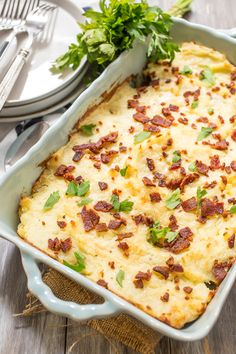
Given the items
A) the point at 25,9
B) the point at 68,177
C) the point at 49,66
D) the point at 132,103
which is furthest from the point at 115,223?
the point at 25,9

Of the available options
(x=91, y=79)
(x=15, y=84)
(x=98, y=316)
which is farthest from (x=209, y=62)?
(x=98, y=316)

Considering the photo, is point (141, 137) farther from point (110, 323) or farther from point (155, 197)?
point (110, 323)

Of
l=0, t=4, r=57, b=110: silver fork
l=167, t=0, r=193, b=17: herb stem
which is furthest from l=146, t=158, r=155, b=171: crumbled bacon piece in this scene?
→ l=167, t=0, r=193, b=17: herb stem

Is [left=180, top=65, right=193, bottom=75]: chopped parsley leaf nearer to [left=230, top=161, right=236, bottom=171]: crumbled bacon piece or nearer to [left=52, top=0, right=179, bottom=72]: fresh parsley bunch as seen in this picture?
[left=52, top=0, right=179, bottom=72]: fresh parsley bunch

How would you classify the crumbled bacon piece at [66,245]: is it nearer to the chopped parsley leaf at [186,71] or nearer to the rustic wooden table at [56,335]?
the rustic wooden table at [56,335]

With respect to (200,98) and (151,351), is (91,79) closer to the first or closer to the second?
(200,98)

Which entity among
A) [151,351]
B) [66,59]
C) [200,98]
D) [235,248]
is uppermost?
[66,59]
